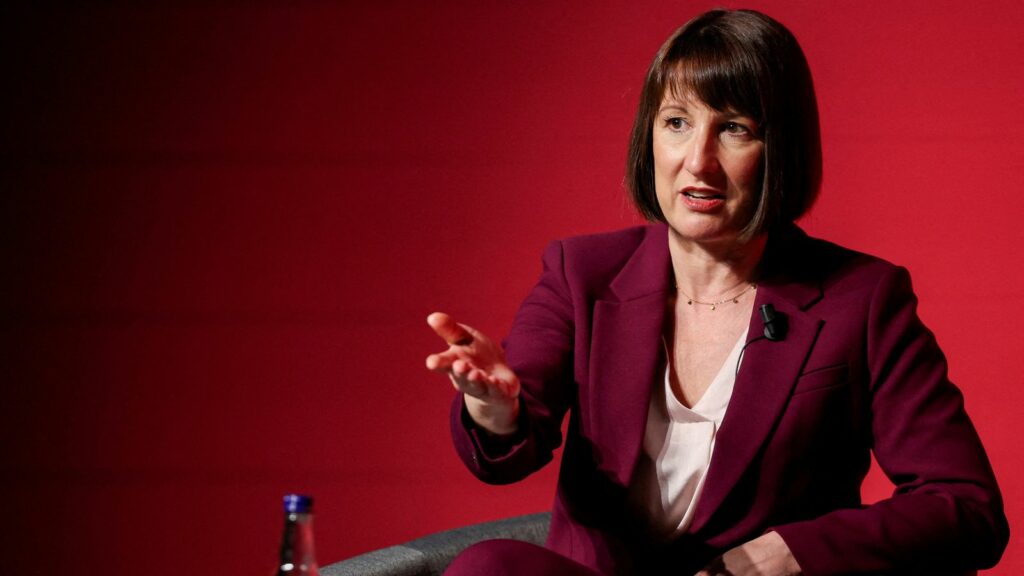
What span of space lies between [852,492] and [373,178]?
1333mm

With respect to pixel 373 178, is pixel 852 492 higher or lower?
lower

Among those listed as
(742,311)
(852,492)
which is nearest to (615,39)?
(742,311)

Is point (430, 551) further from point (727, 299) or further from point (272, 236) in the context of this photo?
point (272, 236)

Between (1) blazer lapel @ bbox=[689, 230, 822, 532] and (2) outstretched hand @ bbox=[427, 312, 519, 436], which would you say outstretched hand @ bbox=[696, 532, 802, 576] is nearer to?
(1) blazer lapel @ bbox=[689, 230, 822, 532]

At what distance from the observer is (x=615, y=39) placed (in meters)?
2.56

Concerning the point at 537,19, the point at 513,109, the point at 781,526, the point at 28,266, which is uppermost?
the point at 537,19

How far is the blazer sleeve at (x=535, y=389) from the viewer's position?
150cm

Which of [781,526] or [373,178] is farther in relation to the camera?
[373,178]

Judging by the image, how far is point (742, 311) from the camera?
174 centimetres

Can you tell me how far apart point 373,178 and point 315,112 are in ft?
0.65

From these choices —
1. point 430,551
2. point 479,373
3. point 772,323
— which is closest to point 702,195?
point 772,323

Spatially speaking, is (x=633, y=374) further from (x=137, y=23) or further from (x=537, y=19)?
(x=137, y=23)

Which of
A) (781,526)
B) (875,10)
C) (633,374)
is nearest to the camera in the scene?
(781,526)

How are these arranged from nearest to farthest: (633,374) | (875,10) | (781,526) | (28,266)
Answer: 1. (781,526)
2. (633,374)
3. (875,10)
4. (28,266)
